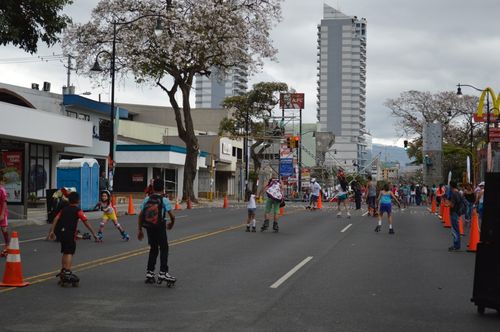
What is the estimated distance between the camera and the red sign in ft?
227

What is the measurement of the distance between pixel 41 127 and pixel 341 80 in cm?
14822

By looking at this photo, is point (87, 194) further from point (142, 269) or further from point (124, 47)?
point (142, 269)

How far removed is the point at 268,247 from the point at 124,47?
26.6 meters

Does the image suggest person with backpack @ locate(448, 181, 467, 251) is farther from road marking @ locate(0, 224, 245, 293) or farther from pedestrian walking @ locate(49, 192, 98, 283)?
pedestrian walking @ locate(49, 192, 98, 283)

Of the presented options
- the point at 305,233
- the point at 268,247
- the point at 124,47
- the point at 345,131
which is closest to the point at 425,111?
the point at 124,47

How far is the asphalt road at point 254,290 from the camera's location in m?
7.77

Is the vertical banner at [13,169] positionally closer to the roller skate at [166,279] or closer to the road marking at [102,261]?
the road marking at [102,261]

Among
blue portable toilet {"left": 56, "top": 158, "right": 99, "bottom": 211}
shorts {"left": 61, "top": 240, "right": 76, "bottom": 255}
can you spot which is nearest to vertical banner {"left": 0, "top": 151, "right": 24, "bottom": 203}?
blue portable toilet {"left": 56, "top": 158, "right": 99, "bottom": 211}

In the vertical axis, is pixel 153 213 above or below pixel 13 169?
below

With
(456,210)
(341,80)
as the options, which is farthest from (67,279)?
(341,80)

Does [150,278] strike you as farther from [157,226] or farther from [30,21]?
[30,21]

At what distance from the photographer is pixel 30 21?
59.3 feet

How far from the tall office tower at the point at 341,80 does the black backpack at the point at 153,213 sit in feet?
541

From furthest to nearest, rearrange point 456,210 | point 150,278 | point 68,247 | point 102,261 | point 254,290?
point 456,210 → point 102,261 → point 150,278 → point 68,247 → point 254,290
